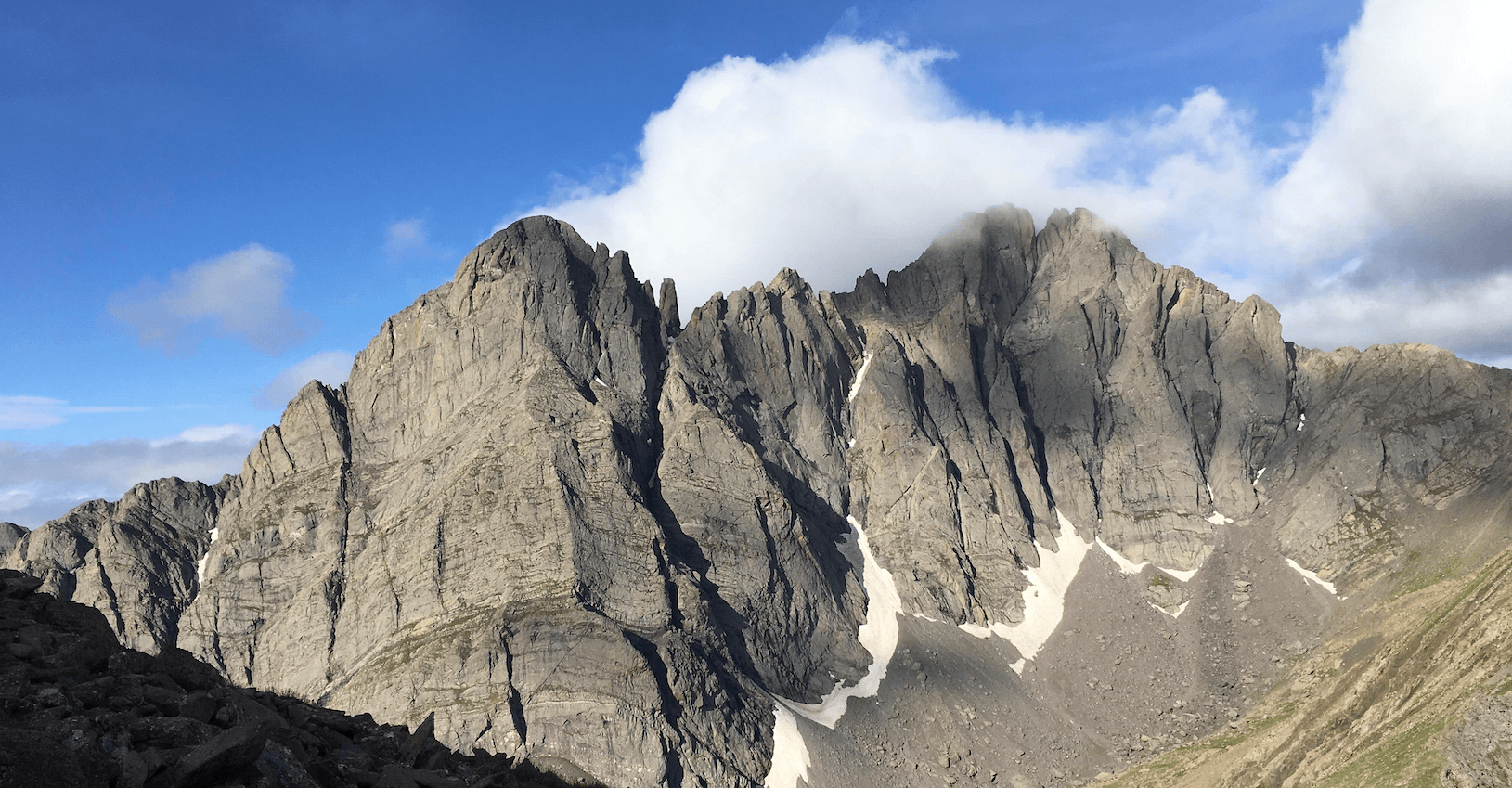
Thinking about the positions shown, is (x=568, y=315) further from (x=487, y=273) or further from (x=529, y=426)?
(x=529, y=426)

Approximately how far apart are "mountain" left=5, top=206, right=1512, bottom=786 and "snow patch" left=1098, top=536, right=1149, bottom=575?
68cm

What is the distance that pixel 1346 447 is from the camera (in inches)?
7515

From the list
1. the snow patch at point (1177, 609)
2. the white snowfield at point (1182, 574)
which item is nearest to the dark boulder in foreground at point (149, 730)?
the snow patch at point (1177, 609)

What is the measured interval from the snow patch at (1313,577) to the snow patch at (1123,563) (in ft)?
82.2

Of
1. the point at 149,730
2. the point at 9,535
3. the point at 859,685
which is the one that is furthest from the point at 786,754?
the point at 9,535

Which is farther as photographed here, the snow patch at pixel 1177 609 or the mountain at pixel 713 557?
the snow patch at pixel 1177 609

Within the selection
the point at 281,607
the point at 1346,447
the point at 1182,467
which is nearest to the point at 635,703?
the point at 281,607

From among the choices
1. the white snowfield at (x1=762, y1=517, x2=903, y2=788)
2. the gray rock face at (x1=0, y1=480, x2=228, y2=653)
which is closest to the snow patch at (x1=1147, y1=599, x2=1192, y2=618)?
the white snowfield at (x1=762, y1=517, x2=903, y2=788)

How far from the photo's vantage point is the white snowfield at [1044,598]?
6575 inches

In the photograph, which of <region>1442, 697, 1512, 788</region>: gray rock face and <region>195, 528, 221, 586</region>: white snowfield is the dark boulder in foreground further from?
<region>195, 528, 221, 586</region>: white snowfield

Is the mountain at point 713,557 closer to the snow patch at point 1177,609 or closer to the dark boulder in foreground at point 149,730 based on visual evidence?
the snow patch at point 1177,609

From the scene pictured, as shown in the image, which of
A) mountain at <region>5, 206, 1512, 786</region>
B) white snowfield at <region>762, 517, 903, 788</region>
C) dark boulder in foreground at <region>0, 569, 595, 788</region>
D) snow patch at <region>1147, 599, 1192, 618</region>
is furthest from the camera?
snow patch at <region>1147, 599, 1192, 618</region>

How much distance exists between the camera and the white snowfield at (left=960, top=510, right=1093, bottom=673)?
167 metres

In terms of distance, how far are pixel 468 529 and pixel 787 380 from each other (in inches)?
3060
